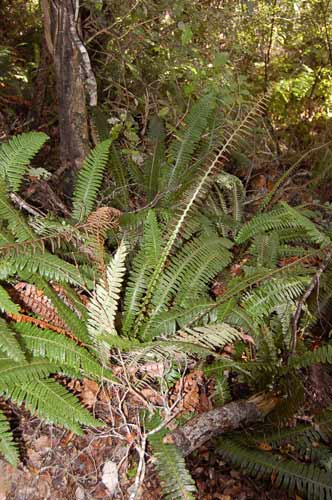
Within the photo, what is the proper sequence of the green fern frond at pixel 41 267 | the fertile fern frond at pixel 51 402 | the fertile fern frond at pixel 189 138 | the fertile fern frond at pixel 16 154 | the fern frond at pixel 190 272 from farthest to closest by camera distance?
1. the fertile fern frond at pixel 189 138
2. the fern frond at pixel 190 272
3. the fertile fern frond at pixel 16 154
4. the green fern frond at pixel 41 267
5. the fertile fern frond at pixel 51 402

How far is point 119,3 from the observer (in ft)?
9.32

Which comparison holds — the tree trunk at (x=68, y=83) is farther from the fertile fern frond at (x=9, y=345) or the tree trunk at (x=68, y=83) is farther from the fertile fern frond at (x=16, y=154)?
the fertile fern frond at (x=9, y=345)

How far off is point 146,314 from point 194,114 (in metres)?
1.47

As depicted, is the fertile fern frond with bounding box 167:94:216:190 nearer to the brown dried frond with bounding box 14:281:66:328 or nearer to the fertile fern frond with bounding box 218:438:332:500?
the brown dried frond with bounding box 14:281:66:328

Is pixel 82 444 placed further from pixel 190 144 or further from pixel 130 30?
pixel 130 30

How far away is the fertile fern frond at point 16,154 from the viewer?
2.11 m

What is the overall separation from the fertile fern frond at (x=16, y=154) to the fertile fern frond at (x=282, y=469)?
5.40 ft

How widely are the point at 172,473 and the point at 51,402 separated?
548 mm

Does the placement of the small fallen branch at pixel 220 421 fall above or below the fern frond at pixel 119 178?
below

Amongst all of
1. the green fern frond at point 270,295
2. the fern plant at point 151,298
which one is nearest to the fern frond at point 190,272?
the fern plant at point 151,298

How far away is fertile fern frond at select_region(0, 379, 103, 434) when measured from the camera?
1.64 metres

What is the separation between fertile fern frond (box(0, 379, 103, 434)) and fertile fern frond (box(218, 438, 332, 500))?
74 cm

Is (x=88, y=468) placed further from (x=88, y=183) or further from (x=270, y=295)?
(x=88, y=183)

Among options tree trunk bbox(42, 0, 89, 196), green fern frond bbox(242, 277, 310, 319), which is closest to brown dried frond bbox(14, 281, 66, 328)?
green fern frond bbox(242, 277, 310, 319)
